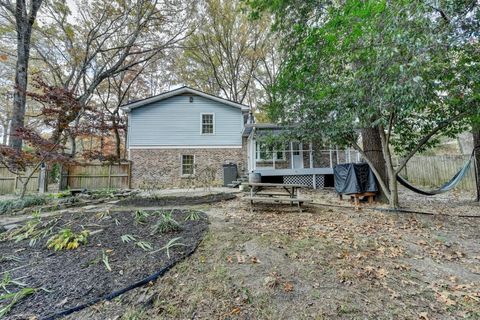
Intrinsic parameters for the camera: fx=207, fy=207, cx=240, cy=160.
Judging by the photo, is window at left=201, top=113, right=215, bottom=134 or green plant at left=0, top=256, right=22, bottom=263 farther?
window at left=201, top=113, right=215, bottom=134

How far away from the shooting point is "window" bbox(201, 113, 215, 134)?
12484 mm

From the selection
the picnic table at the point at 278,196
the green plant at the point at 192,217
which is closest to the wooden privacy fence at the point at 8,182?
the green plant at the point at 192,217

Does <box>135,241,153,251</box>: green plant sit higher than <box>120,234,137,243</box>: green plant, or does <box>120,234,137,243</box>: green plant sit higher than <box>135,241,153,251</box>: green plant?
<box>120,234,137,243</box>: green plant

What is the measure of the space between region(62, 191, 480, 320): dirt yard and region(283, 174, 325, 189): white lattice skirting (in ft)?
21.9

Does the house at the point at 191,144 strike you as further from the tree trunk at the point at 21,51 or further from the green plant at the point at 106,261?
the green plant at the point at 106,261

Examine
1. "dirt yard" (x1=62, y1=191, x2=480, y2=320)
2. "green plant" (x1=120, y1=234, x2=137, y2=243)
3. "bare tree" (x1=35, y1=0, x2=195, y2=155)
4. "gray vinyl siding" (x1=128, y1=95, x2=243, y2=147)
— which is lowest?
"dirt yard" (x1=62, y1=191, x2=480, y2=320)

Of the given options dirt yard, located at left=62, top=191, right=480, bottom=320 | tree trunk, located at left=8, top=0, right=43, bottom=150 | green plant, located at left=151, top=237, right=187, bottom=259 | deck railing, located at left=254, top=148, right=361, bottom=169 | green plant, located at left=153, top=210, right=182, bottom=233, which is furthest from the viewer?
deck railing, located at left=254, top=148, right=361, bottom=169

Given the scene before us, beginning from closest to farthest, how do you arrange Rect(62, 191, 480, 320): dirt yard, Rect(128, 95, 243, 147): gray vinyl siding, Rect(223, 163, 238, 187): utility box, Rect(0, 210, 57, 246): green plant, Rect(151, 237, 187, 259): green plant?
1. Rect(62, 191, 480, 320): dirt yard
2. Rect(151, 237, 187, 259): green plant
3. Rect(0, 210, 57, 246): green plant
4. Rect(223, 163, 238, 187): utility box
5. Rect(128, 95, 243, 147): gray vinyl siding

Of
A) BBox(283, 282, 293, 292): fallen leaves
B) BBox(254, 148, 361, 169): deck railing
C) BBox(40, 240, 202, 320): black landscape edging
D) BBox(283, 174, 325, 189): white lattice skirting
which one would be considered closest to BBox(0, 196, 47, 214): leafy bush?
BBox(40, 240, 202, 320): black landscape edging

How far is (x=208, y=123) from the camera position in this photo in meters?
12.5

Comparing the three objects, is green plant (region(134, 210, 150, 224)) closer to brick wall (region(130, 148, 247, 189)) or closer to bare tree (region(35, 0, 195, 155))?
brick wall (region(130, 148, 247, 189))

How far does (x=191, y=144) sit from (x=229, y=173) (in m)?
2.98

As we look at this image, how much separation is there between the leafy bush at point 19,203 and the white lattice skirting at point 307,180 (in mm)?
9955

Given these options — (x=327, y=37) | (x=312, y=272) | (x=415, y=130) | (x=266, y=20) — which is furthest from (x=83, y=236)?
(x=266, y=20)
